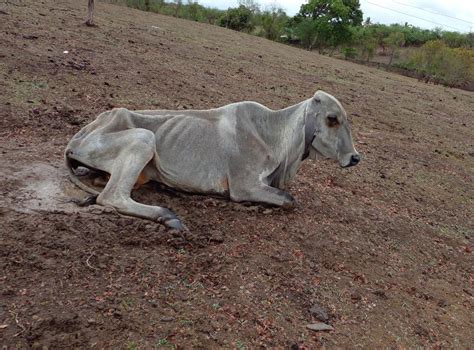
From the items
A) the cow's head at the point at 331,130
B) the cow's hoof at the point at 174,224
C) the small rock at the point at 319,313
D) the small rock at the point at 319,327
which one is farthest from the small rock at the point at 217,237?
the cow's head at the point at 331,130

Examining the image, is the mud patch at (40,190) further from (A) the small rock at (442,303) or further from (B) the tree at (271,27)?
(B) the tree at (271,27)

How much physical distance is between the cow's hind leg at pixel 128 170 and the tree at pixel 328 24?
3742 cm

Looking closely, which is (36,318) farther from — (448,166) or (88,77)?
(448,166)

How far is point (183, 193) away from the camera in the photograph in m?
4.48

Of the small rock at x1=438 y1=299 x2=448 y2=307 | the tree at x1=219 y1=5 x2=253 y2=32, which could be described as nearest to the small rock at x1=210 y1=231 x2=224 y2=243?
the small rock at x1=438 y1=299 x2=448 y2=307

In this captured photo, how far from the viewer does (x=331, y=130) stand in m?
4.45

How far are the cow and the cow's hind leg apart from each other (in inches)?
0.5

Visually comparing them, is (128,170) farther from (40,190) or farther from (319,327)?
(319,327)

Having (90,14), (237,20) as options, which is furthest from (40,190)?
(237,20)

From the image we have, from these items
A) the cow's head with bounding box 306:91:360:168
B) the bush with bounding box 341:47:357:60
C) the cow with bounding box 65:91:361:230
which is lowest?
the bush with bounding box 341:47:357:60

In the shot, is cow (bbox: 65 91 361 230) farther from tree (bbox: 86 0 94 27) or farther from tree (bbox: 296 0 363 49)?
tree (bbox: 296 0 363 49)

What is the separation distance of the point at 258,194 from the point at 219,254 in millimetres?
894

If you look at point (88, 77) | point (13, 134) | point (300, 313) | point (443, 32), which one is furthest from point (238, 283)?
point (443, 32)

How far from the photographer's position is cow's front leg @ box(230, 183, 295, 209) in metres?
4.42
